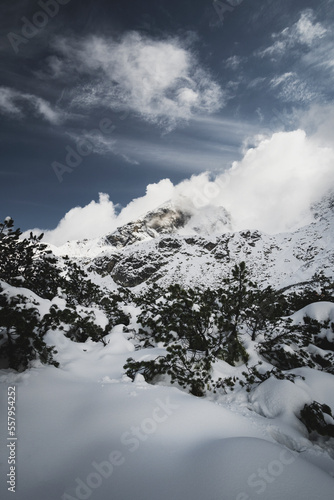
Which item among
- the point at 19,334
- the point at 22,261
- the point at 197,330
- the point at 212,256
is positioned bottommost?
the point at 197,330

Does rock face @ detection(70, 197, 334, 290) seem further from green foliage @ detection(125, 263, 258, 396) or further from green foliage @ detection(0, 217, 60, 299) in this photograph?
green foliage @ detection(0, 217, 60, 299)

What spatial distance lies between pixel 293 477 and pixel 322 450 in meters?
2.49

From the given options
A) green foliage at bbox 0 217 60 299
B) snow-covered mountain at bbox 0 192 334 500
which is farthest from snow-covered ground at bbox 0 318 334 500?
green foliage at bbox 0 217 60 299

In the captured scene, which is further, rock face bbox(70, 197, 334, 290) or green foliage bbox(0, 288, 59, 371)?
rock face bbox(70, 197, 334, 290)

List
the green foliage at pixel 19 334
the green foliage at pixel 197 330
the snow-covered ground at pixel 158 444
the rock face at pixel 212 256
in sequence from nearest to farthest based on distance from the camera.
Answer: the snow-covered ground at pixel 158 444, the green foliage at pixel 19 334, the green foliage at pixel 197 330, the rock face at pixel 212 256

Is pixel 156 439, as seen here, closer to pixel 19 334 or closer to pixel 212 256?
pixel 19 334

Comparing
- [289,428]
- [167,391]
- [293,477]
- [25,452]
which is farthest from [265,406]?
[25,452]

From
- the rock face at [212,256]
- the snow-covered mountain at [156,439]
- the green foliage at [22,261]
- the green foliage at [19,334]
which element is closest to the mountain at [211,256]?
the rock face at [212,256]

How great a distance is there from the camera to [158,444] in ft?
11.5

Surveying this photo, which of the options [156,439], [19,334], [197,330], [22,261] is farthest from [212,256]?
[156,439]

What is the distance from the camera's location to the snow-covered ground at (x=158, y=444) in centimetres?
263

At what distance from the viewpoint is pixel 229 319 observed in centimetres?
888

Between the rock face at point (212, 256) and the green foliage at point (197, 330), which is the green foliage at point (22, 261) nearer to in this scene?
the green foliage at point (197, 330)

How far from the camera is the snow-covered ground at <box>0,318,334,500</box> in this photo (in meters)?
2.63
